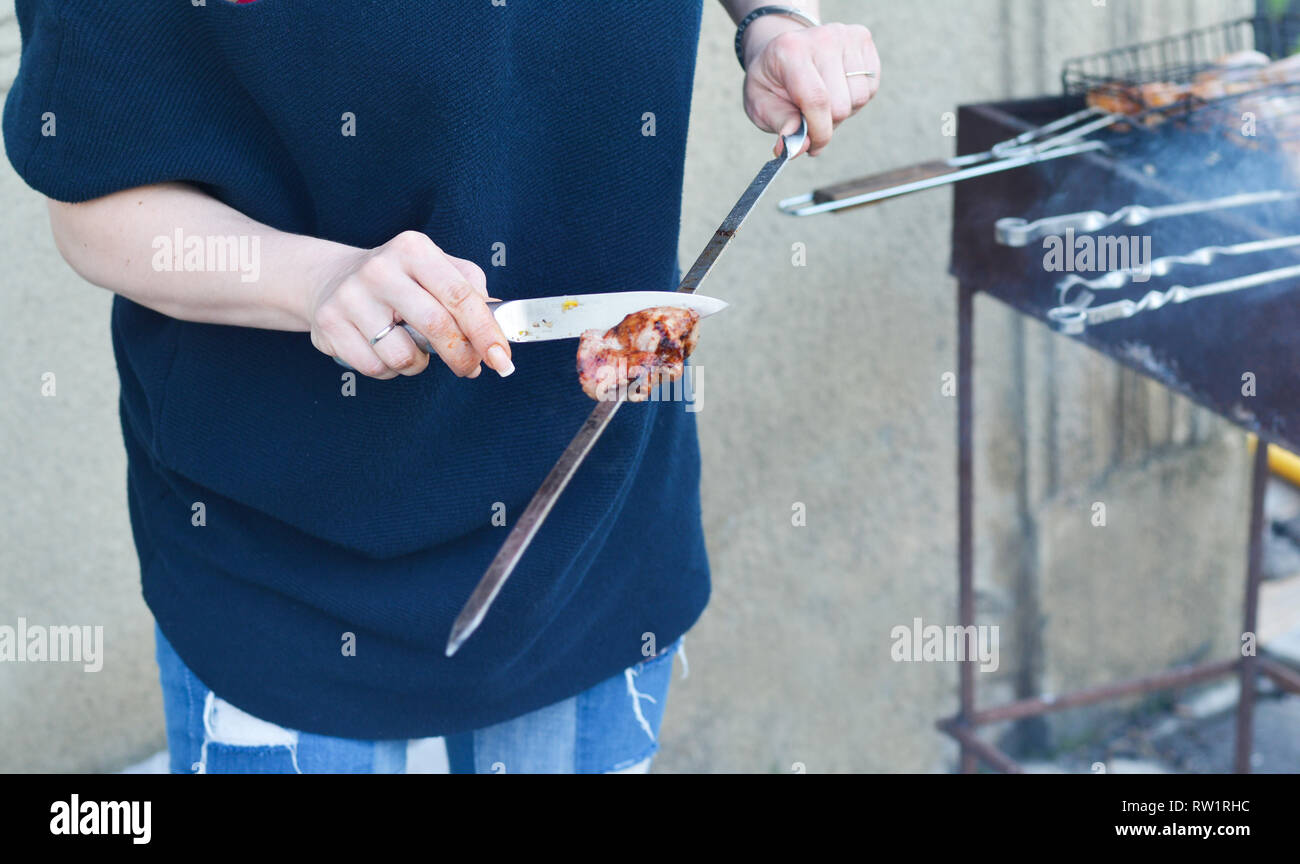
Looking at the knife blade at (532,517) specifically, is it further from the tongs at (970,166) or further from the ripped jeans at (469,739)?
the tongs at (970,166)

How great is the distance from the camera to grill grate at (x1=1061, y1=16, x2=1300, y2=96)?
91.0 inches

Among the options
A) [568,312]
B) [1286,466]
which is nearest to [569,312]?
[568,312]

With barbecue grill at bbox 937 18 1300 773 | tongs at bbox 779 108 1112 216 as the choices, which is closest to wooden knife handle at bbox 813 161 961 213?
tongs at bbox 779 108 1112 216

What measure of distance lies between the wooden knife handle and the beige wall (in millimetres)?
649

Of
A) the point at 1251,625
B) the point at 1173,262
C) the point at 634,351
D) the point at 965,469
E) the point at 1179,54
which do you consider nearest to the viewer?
the point at 634,351

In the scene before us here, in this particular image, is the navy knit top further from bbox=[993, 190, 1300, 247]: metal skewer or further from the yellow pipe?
the yellow pipe

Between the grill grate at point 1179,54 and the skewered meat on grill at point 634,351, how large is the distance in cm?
141

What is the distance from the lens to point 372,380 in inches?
49.1

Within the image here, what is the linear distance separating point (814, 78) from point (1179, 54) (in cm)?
219

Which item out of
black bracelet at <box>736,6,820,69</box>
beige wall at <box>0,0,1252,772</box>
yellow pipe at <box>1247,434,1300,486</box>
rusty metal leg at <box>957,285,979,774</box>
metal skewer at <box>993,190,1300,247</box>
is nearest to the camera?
black bracelet at <box>736,6,820,69</box>

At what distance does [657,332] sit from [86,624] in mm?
1756

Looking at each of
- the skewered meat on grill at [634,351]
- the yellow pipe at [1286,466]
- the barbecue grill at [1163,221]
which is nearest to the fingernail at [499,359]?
the skewered meat on grill at [634,351]

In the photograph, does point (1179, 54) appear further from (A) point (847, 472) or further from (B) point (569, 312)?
(B) point (569, 312)
